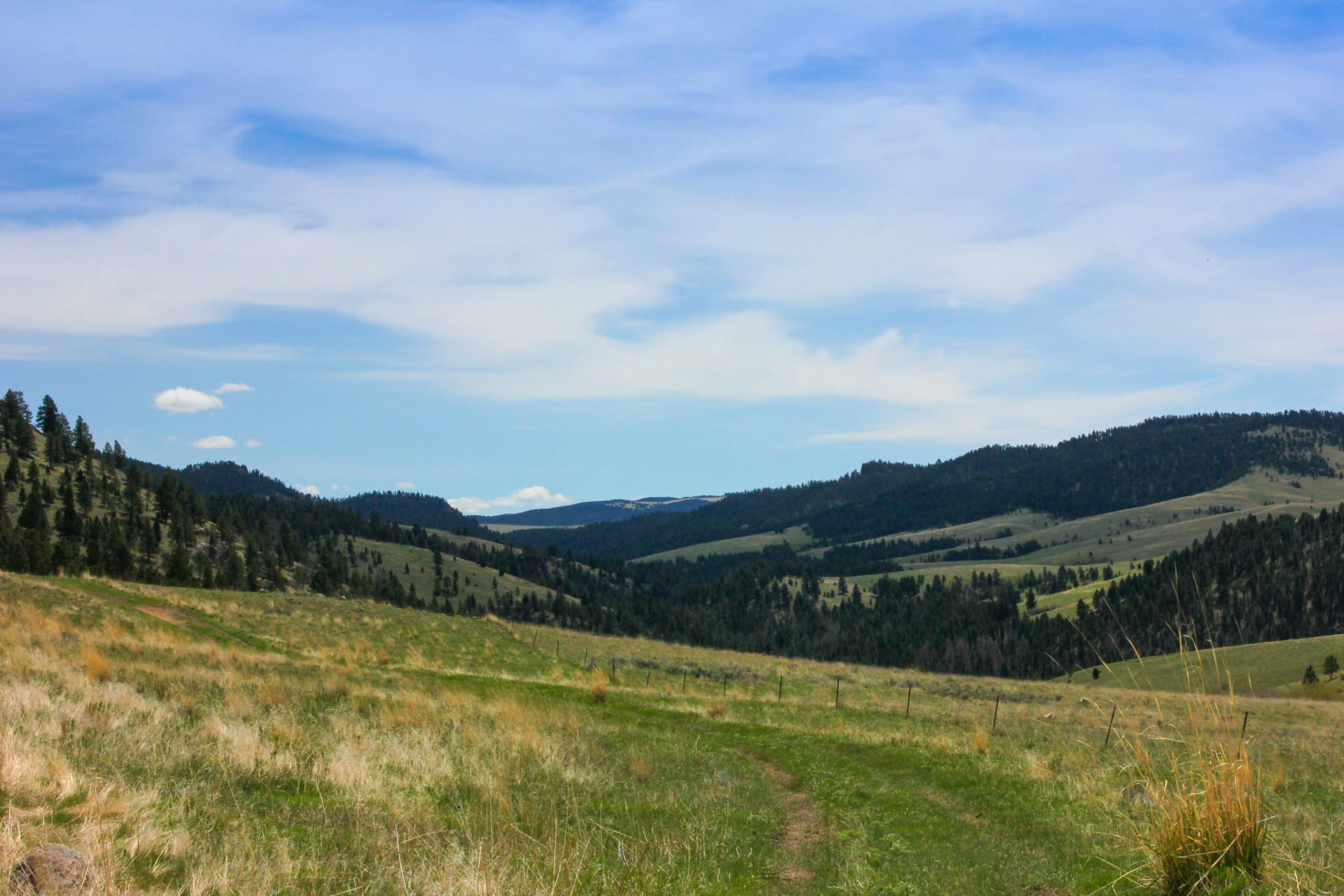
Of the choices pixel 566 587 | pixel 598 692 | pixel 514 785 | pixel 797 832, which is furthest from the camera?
pixel 566 587

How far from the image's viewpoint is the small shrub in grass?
15.0 m

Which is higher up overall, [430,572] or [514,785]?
[514,785]

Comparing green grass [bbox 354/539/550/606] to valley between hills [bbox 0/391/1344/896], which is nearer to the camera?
valley between hills [bbox 0/391/1344/896]

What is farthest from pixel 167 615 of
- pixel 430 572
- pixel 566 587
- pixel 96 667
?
pixel 566 587

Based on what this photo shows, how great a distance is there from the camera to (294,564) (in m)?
125

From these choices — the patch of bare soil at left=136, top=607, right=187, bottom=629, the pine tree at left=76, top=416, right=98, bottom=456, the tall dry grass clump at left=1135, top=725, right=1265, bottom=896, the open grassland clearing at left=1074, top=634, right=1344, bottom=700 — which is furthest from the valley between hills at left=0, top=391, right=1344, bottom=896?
the pine tree at left=76, top=416, right=98, bottom=456

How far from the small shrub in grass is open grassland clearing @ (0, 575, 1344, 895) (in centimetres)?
10

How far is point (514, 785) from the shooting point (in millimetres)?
11688

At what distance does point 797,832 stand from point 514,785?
13.5 ft

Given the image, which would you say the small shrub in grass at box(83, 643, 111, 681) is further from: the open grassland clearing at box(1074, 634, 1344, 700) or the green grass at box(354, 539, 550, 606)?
the green grass at box(354, 539, 550, 606)

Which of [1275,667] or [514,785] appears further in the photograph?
[1275,667]

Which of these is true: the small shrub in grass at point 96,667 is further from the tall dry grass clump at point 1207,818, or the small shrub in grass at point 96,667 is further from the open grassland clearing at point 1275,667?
the open grassland clearing at point 1275,667

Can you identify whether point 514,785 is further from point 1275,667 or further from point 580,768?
point 1275,667

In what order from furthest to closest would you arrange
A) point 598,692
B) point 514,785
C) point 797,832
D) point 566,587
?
point 566,587
point 598,692
point 797,832
point 514,785
